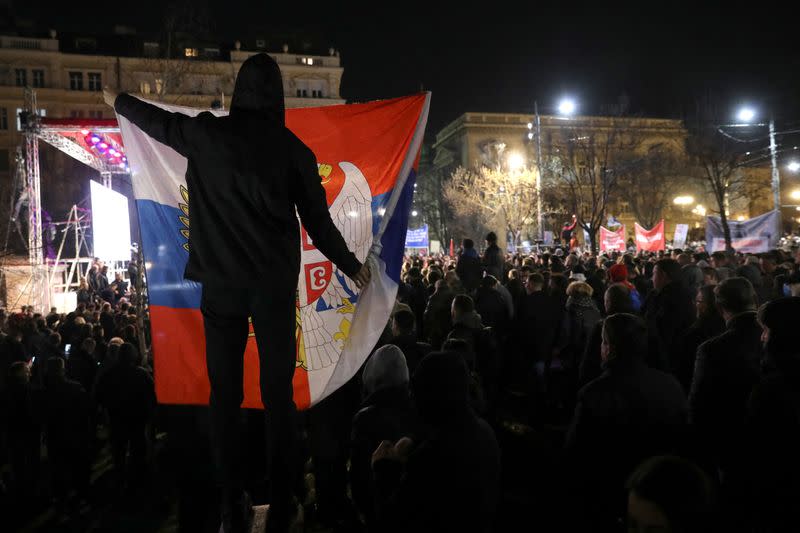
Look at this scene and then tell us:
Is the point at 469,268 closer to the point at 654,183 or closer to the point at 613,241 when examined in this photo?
the point at 613,241

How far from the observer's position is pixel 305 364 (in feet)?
11.4

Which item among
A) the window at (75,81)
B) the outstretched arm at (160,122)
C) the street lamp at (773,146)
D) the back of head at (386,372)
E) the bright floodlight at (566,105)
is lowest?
the back of head at (386,372)

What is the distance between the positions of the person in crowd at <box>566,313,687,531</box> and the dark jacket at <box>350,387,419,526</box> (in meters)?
1.01

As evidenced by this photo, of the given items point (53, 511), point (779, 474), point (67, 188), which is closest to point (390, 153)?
point (779, 474)

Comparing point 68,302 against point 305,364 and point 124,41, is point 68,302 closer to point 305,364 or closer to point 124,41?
point 305,364

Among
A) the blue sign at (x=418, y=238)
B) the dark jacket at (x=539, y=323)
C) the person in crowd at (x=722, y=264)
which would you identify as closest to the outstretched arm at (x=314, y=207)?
the dark jacket at (x=539, y=323)

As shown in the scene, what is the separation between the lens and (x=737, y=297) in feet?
14.5

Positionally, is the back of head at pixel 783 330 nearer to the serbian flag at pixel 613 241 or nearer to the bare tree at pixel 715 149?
the serbian flag at pixel 613 241

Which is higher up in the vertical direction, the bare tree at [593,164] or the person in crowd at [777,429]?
the bare tree at [593,164]

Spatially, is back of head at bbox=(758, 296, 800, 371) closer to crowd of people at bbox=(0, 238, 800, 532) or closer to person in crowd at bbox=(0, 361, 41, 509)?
crowd of people at bbox=(0, 238, 800, 532)

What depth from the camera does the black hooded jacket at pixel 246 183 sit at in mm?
2328

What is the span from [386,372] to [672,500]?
2.26m

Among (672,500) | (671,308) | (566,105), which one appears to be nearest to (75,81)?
(566,105)

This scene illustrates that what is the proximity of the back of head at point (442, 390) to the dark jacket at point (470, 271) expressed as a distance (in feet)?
30.8
